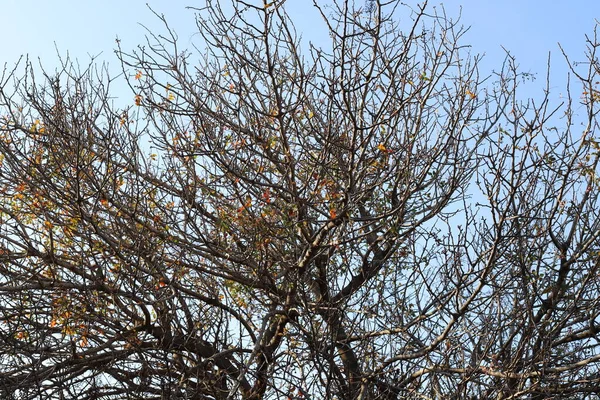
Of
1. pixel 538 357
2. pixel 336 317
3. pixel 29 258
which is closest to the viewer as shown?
pixel 538 357

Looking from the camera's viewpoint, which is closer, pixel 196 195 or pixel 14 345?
pixel 14 345

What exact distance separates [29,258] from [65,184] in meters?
0.97

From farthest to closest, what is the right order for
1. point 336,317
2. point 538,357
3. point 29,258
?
point 29,258
point 336,317
point 538,357

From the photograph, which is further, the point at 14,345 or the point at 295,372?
the point at 295,372

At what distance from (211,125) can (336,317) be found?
2676 millimetres

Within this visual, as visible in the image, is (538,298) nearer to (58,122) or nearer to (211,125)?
(211,125)

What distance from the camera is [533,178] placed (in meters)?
7.26

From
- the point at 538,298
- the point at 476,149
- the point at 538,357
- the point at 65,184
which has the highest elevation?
the point at 65,184

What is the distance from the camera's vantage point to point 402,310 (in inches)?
298

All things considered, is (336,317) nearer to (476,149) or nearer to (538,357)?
(538,357)

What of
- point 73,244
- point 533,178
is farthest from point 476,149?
point 73,244

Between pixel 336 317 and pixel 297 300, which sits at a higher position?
pixel 297 300

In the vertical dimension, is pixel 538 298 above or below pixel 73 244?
below

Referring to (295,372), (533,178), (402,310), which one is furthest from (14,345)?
(533,178)
